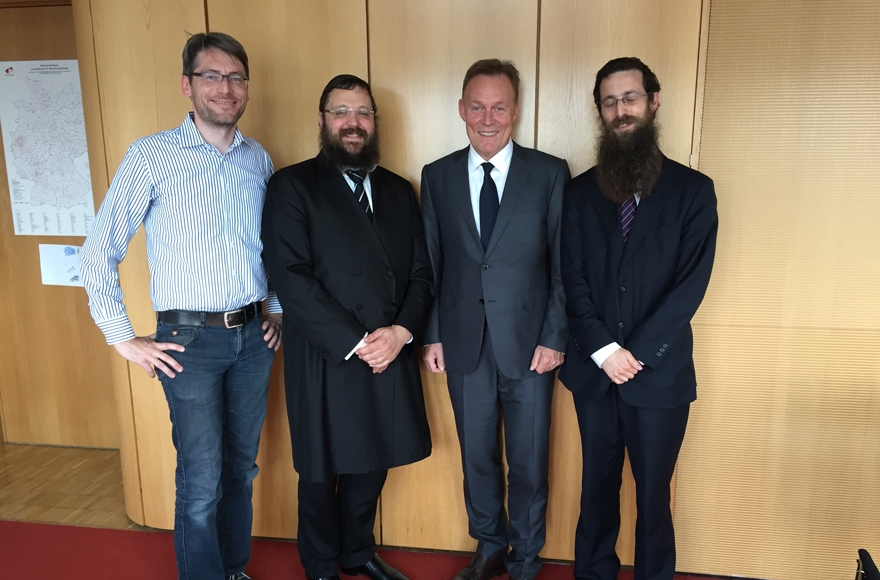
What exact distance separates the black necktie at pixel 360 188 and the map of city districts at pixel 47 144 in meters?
2.11

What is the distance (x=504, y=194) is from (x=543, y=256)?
28 cm

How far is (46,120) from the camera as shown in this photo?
3395 mm

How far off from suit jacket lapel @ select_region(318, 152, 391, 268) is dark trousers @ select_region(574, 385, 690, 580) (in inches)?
37.5

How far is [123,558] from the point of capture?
259 cm

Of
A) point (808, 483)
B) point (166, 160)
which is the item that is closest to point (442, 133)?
point (166, 160)

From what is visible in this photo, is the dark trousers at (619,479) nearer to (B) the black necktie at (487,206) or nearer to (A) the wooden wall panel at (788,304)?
(A) the wooden wall panel at (788,304)

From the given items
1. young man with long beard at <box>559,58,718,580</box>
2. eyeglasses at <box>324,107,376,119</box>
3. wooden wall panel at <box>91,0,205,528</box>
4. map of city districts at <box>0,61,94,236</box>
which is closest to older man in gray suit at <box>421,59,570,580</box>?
young man with long beard at <box>559,58,718,580</box>

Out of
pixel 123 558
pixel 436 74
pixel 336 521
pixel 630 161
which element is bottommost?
pixel 123 558

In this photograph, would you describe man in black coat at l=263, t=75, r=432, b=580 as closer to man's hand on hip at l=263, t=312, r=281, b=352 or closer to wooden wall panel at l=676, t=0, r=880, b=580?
man's hand on hip at l=263, t=312, r=281, b=352

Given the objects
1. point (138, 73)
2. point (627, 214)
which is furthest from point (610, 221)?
point (138, 73)

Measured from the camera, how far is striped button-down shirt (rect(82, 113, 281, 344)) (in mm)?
1919

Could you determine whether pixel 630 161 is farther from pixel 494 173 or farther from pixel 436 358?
pixel 436 358

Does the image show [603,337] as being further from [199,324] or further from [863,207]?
[199,324]

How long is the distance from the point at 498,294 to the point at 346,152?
0.78 meters
